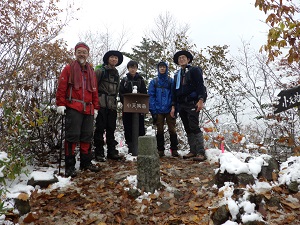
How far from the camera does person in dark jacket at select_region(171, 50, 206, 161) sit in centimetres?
518

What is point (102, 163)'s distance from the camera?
544cm

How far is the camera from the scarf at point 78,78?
14.9ft

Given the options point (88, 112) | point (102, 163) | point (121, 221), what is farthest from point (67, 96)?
point (121, 221)

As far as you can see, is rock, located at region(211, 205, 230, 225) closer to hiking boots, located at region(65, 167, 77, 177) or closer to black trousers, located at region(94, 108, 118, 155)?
hiking boots, located at region(65, 167, 77, 177)

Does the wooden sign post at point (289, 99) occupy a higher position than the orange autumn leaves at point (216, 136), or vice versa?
the wooden sign post at point (289, 99)

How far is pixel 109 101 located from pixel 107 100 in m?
0.05

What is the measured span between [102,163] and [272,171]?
3.47 meters

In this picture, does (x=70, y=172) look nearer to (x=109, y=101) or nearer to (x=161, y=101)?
(x=109, y=101)

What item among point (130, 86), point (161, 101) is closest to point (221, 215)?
point (161, 101)

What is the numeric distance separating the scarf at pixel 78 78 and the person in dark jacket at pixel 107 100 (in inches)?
21.3

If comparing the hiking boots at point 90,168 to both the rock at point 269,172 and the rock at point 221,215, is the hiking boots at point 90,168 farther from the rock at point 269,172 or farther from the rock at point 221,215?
the rock at point 269,172

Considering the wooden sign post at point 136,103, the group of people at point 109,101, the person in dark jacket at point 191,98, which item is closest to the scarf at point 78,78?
the group of people at point 109,101

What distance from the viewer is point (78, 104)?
14.9ft

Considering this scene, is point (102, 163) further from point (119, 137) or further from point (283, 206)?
point (119, 137)
